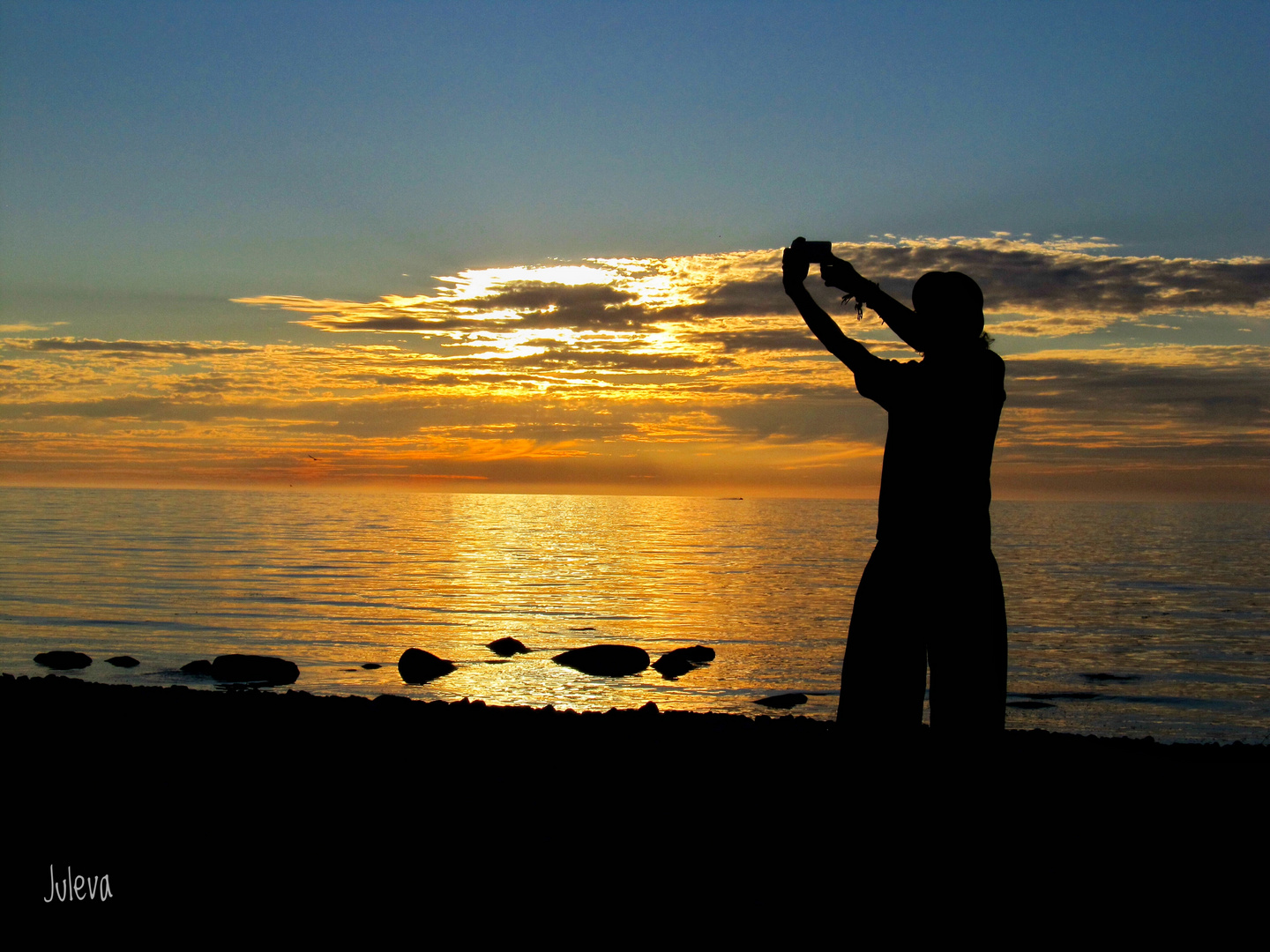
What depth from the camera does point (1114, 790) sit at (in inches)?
320

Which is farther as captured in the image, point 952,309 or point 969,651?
point 952,309

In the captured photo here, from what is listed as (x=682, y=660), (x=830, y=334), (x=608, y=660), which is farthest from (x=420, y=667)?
(x=830, y=334)

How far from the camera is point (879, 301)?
4.42m

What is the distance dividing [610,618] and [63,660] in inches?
662

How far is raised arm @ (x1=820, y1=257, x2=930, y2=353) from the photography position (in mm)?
4297

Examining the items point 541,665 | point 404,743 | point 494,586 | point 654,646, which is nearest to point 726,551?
point 494,586

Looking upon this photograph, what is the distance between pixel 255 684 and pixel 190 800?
14009mm

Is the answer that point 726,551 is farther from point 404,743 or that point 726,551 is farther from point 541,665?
point 404,743

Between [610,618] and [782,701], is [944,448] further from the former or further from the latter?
[610,618]

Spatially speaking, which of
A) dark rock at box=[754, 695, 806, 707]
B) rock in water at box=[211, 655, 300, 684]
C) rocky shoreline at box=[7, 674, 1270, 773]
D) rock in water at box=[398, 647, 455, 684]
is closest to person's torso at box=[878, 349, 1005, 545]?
rocky shoreline at box=[7, 674, 1270, 773]

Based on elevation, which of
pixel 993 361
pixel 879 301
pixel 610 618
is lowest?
pixel 610 618

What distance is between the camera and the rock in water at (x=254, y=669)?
20219mm

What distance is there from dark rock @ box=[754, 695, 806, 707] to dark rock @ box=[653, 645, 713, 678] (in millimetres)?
3306

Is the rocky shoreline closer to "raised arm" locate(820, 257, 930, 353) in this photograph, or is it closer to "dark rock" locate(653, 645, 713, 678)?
"raised arm" locate(820, 257, 930, 353)
